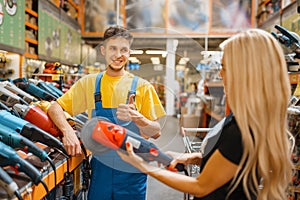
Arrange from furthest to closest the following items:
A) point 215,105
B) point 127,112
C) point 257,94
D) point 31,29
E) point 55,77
A: 1. point 31,29
2. point 55,77
3. point 215,105
4. point 127,112
5. point 257,94

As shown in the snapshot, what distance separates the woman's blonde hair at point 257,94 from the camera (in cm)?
88

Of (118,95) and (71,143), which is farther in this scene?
(71,143)

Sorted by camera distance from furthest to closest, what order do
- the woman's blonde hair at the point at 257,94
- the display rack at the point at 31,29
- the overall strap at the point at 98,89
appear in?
the display rack at the point at 31,29 < the overall strap at the point at 98,89 < the woman's blonde hair at the point at 257,94

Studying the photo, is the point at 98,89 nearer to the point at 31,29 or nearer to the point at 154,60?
the point at 154,60

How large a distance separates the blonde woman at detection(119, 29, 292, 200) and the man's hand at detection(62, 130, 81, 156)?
519mm

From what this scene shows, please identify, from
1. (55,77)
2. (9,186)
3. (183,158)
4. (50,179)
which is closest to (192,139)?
(183,158)

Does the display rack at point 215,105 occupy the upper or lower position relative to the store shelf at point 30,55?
lower

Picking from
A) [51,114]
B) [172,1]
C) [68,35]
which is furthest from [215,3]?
[51,114]

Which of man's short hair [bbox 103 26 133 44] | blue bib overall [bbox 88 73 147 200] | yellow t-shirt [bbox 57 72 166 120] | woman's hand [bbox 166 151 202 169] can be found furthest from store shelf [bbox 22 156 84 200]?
man's short hair [bbox 103 26 133 44]

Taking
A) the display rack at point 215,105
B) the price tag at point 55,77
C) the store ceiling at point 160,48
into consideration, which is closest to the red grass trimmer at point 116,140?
the store ceiling at point 160,48

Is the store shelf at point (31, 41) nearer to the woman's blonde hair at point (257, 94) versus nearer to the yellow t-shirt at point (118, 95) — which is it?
the yellow t-shirt at point (118, 95)

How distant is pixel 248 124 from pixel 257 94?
0.09 meters

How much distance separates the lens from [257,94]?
2.89 ft

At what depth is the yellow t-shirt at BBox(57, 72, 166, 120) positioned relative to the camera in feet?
3.61
